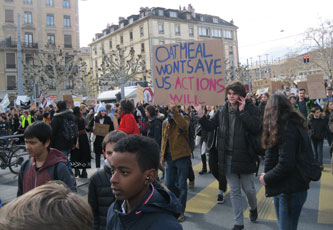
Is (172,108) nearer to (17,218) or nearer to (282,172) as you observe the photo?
(282,172)

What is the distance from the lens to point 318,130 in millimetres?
7812

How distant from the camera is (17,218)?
974mm

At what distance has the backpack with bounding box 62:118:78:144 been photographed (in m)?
6.59

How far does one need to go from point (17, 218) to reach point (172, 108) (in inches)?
149

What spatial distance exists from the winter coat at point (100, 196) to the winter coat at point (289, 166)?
155 centimetres

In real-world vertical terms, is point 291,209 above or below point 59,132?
below

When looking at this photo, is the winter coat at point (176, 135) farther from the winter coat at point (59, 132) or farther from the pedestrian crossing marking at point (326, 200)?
the winter coat at point (59, 132)

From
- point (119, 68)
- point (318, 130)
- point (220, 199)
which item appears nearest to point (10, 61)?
point (119, 68)

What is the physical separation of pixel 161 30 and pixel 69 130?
180ft

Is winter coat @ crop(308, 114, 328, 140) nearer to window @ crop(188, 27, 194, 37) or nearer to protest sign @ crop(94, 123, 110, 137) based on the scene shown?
protest sign @ crop(94, 123, 110, 137)

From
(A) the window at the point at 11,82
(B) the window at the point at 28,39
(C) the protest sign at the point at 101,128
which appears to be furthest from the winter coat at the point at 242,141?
(B) the window at the point at 28,39

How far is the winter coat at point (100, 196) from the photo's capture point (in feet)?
9.05

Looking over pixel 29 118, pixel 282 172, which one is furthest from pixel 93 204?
pixel 29 118

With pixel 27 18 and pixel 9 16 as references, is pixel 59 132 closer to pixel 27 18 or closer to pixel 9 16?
pixel 9 16
